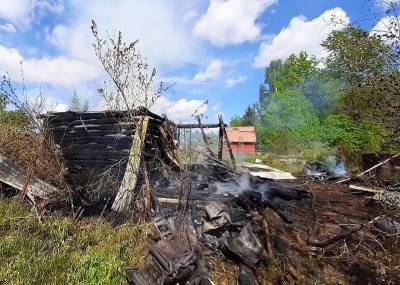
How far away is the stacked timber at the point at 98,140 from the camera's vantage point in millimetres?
6676

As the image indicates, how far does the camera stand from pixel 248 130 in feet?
143

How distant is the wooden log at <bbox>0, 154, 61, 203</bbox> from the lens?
589 centimetres

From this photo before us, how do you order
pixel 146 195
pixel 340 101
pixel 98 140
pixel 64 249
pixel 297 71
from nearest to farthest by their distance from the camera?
pixel 64 249 → pixel 146 195 → pixel 98 140 → pixel 340 101 → pixel 297 71

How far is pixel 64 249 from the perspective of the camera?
4.23m

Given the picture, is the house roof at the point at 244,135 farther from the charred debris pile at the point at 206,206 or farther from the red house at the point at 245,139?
the charred debris pile at the point at 206,206

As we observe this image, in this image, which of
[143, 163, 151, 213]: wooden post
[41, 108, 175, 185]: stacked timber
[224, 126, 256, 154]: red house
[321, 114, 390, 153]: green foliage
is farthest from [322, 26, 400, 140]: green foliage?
[224, 126, 256, 154]: red house

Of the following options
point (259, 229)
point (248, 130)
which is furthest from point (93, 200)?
point (248, 130)

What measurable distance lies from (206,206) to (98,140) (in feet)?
10.8

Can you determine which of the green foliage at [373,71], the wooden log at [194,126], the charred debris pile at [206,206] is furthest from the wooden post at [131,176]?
the green foliage at [373,71]

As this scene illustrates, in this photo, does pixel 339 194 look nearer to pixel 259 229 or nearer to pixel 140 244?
pixel 259 229

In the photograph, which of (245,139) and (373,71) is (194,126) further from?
(245,139)

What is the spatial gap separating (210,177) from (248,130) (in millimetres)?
36819

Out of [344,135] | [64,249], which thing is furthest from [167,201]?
[344,135]

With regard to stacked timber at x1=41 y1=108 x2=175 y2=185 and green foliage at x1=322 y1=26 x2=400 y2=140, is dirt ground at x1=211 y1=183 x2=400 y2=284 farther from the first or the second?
stacked timber at x1=41 y1=108 x2=175 y2=185
